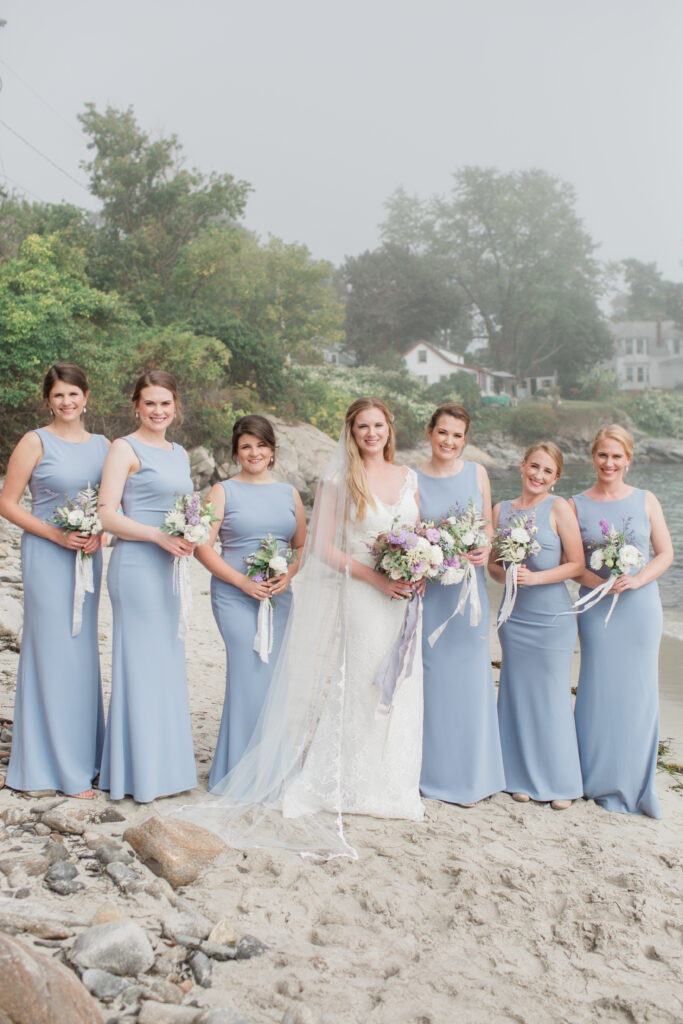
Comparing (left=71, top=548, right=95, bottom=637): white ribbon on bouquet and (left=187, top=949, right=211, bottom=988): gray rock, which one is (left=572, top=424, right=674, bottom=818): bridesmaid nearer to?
(left=187, top=949, right=211, bottom=988): gray rock

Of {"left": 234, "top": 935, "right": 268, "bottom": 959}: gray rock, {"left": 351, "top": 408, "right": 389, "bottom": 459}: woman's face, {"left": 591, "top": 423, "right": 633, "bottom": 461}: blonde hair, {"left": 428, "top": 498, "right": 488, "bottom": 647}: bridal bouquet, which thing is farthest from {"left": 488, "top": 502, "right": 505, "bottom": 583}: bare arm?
{"left": 234, "top": 935, "right": 268, "bottom": 959}: gray rock

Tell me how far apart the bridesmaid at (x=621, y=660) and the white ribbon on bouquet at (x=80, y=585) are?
304 cm

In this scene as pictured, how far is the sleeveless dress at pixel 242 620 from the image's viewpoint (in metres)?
5.20

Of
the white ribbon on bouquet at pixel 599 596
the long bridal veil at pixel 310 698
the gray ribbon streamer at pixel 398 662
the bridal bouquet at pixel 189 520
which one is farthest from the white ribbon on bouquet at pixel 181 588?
the white ribbon on bouquet at pixel 599 596

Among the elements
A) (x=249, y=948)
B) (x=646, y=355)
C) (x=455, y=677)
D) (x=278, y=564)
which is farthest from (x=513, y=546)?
(x=646, y=355)

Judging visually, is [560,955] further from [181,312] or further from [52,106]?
[52,106]

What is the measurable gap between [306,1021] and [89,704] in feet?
8.29

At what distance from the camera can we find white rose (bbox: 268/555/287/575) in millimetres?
5059

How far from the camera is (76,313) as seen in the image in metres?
22.6

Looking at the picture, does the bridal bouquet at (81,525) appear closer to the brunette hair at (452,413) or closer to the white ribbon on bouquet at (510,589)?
the brunette hair at (452,413)

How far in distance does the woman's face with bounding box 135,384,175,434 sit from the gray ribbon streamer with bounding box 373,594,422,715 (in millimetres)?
1823

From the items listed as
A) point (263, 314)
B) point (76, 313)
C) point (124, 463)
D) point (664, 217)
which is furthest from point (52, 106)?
point (664, 217)

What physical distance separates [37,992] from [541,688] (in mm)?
3468

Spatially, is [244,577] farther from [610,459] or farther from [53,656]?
[610,459]
